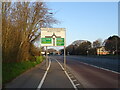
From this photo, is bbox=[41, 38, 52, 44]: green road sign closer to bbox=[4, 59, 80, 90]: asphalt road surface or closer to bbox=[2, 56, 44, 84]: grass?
bbox=[2, 56, 44, 84]: grass

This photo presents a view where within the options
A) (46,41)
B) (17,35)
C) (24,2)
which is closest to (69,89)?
(17,35)

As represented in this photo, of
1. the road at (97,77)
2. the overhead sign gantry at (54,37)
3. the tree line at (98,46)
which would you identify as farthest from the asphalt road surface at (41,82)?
the tree line at (98,46)

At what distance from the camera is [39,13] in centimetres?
3684

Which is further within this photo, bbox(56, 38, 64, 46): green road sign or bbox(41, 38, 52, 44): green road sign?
bbox(41, 38, 52, 44): green road sign

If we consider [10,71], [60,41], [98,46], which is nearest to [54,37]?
[60,41]

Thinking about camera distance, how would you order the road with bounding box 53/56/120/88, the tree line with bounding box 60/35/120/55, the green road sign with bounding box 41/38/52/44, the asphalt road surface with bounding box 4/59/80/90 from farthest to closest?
the tree line with bounding box 60/35/120/55, the green road sign with bounding box 41/38/52/44, the road with bounding box 53/56/120/88, the asphalt road surface with bounding box 4/59/80/90

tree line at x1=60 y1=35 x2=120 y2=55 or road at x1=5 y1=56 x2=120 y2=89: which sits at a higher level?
tree line at x1=60 y1=35 x2=120 y2=55

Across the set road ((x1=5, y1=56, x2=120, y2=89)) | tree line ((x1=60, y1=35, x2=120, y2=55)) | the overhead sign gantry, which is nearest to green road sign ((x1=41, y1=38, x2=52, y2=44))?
the overhead sign gantry

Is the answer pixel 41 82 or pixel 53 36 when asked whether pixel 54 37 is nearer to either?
pixel 53 36

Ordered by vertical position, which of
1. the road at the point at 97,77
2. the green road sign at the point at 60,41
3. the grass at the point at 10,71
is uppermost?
the green road sign at the point at 60,41

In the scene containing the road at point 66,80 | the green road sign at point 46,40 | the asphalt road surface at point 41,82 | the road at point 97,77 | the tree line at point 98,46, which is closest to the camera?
the asphalt road surface at point 41,82

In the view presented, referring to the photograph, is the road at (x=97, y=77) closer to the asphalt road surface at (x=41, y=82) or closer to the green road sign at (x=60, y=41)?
the asphalt road surface at (x=41, y=82)

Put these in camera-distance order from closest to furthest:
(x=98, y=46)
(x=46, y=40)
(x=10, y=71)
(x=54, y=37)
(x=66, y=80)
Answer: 1. (x=66, y=80)
2. (x=10, y=71)
3. (x=54, y=37)
4. (x=46, y=40)
5. (x=98, y=46)

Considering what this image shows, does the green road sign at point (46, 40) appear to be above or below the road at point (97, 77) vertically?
above
